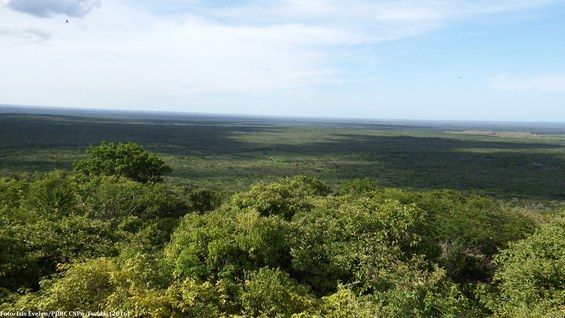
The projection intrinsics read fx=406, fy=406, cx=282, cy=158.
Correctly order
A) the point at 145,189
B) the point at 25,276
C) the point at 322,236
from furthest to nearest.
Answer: the point at 145,189 → the point at 322,236 → the point at 25,276

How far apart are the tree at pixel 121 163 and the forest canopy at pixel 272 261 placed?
1182cm

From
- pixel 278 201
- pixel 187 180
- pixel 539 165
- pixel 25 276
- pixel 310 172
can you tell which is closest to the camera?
pixel 25 276

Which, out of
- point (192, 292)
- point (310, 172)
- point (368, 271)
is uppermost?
point (192, 292)

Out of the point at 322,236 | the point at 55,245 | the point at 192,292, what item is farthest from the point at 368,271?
the point at 55,245

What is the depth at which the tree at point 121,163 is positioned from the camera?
138ft

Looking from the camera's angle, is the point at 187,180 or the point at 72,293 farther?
the point at 187,180

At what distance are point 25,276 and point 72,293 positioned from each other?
6.11 m

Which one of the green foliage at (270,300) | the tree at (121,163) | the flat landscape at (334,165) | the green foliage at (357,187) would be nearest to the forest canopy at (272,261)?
the green foliage at (270,300)

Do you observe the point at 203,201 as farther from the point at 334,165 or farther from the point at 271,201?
the point at 334,165

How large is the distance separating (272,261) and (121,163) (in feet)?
98.4

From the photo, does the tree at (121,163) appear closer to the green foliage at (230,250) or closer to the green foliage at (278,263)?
the green foliage at (278,263)

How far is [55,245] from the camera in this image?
56.0ft

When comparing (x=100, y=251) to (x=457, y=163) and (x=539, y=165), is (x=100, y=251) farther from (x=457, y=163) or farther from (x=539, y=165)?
(x=539, y=165)

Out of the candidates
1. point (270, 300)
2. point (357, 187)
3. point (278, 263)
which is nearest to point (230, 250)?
point (278, 263)
